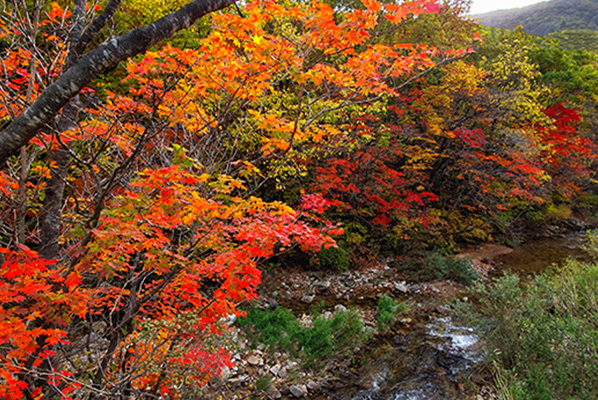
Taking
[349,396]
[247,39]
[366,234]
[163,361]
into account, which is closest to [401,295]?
[366,234]

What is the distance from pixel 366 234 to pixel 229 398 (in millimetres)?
7947

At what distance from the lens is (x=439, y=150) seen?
13.1m

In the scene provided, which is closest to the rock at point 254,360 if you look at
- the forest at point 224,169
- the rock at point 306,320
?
the forest at point 224,169

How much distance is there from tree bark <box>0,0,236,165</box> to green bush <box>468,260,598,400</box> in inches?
197

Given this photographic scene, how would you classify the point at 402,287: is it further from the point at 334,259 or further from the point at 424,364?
the point at 424,364

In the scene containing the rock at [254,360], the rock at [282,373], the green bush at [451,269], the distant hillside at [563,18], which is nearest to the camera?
the rock at [282,373]

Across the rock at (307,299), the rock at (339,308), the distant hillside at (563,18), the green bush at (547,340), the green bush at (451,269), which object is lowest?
the green bush at (451,269)

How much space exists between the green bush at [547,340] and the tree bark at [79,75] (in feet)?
16.5

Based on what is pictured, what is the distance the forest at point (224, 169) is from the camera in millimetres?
Result: 2291

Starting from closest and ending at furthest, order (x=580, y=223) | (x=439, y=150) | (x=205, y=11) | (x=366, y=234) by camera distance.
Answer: (x=205, y=11) → (x=366, y=234) → (x=439, y=150) → (x=580, y=223)

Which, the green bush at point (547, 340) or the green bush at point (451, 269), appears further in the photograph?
the green bush at point (451, 269)

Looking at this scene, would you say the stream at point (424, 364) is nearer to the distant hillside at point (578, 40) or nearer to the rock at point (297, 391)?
the rock at point (297, 391)

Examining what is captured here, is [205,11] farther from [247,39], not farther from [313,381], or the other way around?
[313,381]

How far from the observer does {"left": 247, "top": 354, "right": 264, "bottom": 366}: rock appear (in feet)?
17.5
